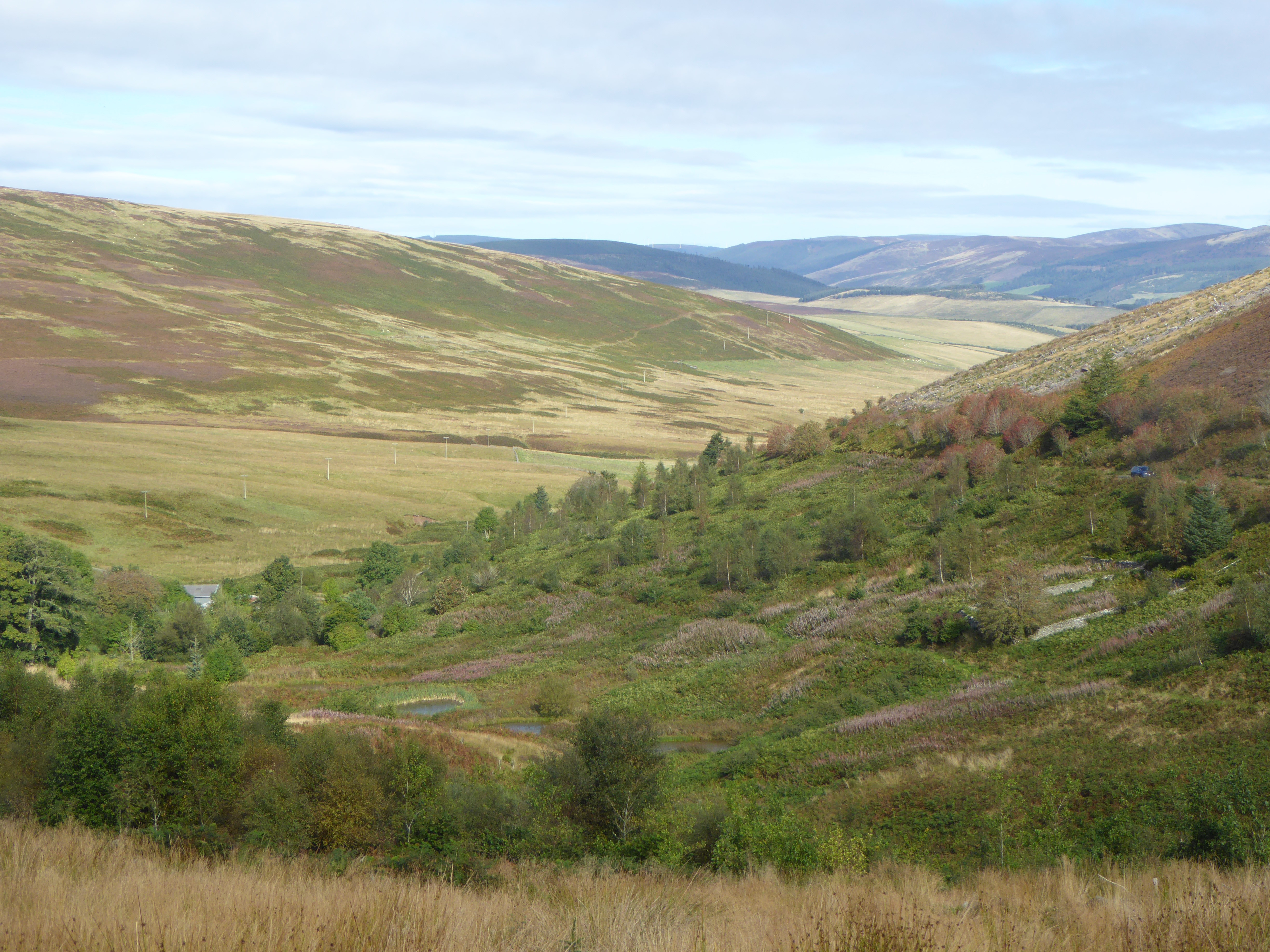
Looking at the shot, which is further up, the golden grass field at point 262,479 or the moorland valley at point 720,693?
the moorland valley at point 720,693

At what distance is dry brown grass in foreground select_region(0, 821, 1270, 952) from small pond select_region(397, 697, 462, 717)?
1023 inches

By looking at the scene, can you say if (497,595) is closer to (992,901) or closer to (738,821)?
(738,821)

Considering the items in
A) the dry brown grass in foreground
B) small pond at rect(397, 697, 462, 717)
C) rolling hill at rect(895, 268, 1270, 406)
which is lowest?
small pond at rect(397, 697, 462, 717)

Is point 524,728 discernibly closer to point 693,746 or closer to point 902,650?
point 693,746

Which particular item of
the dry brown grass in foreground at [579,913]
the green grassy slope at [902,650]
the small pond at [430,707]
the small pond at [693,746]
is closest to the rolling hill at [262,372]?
the green grassy slope at [902,650]

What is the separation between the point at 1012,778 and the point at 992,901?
32.8ft

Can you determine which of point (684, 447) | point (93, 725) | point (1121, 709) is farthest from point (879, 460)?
point (684, 447)

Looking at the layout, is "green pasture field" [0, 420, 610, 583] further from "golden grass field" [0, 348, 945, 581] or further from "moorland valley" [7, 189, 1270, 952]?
"moorland valley" [7, 189, 1270, 952]

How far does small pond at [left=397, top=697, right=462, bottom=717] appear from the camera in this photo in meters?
35.1

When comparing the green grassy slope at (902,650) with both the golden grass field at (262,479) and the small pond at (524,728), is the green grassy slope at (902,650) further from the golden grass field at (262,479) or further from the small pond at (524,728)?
the golden grass field at (262,479)

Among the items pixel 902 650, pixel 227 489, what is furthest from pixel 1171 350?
pixel 227 489

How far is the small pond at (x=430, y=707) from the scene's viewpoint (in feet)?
115

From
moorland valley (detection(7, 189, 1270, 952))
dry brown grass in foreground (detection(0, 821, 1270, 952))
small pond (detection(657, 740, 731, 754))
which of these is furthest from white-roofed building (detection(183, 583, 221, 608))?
dry brown grass in foreground (detection(0, 821, 1270, 952))

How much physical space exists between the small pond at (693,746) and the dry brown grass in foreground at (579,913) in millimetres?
18027
